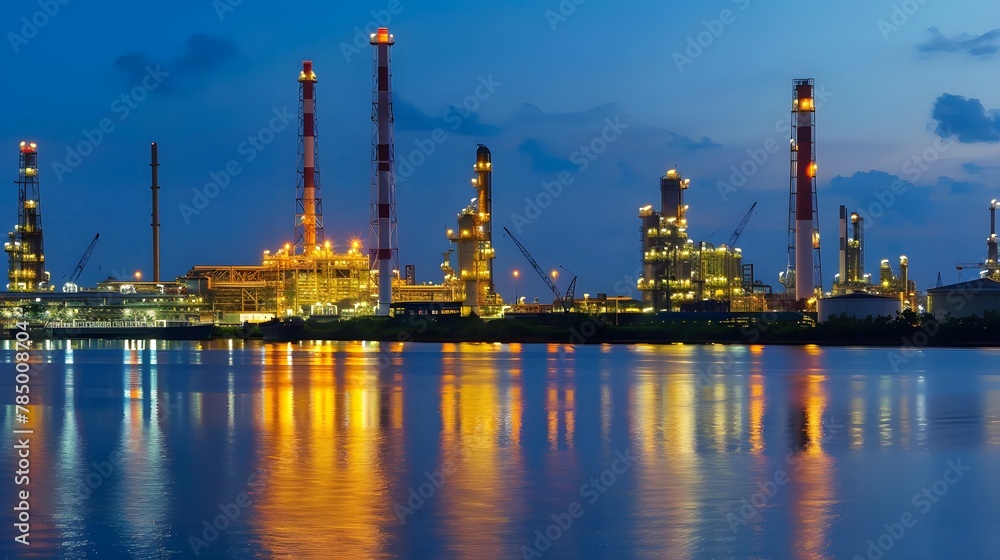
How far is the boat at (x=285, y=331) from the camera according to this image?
8994 cm

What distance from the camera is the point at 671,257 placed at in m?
87.7

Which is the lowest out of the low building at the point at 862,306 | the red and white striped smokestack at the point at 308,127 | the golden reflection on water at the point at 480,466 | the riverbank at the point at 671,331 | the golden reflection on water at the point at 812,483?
the golden reflection on water at the point at 812,483

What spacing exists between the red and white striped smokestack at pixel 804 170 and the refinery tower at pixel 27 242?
2826 inches

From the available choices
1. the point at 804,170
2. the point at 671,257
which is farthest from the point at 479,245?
the point at 804,170

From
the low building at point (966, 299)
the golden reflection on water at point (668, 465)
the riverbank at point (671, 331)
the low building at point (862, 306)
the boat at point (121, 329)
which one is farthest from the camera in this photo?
the boat at point (121, 329)

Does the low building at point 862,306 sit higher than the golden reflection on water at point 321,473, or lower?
higher

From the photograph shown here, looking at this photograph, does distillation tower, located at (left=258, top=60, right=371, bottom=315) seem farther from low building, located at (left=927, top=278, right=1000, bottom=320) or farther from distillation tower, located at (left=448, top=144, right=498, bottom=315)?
low building, located at (left=927, top=278, right=1000, bottom=320)

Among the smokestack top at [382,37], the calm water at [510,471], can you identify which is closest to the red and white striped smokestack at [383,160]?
the smokestack top at [382,37]

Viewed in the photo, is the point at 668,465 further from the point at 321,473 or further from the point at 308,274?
the point at 308,274

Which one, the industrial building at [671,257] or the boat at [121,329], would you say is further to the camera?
the boat at [121,329]

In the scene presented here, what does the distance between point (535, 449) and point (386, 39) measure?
65.4m

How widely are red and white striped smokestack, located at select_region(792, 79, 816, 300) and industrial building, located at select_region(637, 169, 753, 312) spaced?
11.3 meters

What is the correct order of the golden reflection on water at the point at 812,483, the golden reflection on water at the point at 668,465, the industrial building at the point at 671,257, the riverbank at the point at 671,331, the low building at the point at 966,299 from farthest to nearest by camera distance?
the industrial building at the point at 671,257, the low building at the point at 966,299, the riverbank at the point at 671,331, the golden reflection on water at the point at 668,465, the golden reflection on water at the point at 812,483

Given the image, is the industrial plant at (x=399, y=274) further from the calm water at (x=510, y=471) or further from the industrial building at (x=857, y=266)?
the calm water at (x=510, y=471)
